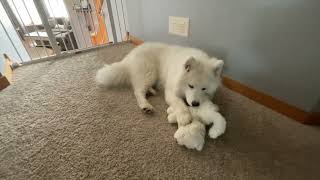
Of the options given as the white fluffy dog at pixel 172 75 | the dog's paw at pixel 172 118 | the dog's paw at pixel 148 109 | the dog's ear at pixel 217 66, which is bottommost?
the dog's paw at pixel 148 109

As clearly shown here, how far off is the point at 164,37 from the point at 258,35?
38.3 inches

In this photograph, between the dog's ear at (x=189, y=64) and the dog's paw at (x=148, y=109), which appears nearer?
the dog's ear at (x=189, y=64)

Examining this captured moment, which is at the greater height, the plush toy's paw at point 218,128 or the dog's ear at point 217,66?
the dog's ear at point 217,66

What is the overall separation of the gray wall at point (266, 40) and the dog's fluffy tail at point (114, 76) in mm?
658

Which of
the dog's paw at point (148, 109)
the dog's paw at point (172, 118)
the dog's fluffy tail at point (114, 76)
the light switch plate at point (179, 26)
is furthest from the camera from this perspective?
the light switch plate at point (179, 26)

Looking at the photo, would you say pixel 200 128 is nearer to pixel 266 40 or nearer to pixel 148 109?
pixel 148 109

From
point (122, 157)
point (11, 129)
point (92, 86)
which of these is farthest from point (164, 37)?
point (11, 129)

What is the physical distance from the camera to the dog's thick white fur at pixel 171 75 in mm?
1062

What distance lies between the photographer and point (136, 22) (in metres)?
2.26

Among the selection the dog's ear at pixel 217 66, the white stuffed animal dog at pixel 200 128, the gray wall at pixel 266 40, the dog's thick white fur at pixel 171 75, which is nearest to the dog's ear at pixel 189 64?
the dog's thick white fur at pixel 171 75

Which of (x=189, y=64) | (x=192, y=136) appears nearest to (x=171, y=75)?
(x=189, y=64)

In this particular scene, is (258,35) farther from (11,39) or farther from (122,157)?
(11,39)

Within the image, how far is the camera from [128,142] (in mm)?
1041

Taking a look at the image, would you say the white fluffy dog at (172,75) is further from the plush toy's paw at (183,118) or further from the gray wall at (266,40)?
the gray wall at (266,40)
